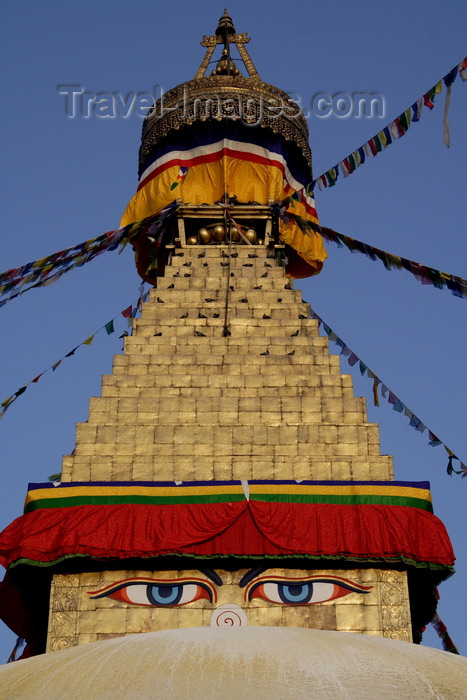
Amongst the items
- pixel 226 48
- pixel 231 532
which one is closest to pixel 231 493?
pixel 231 532

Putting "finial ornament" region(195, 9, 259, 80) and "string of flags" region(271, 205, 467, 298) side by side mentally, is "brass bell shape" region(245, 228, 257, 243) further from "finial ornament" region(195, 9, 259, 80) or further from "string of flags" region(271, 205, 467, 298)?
"finial ornament" region(195, 9, 259, 80)

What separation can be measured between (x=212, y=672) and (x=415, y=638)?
12.1m

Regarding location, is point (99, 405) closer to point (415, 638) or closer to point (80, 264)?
point (80, 264)

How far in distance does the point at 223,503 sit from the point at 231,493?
20 centimetres

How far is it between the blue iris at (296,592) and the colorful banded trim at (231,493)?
4.14ft

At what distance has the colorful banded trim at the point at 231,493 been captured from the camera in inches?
711

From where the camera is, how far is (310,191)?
23828mm

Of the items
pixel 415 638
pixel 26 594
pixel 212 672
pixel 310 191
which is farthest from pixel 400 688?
pixel 310 191

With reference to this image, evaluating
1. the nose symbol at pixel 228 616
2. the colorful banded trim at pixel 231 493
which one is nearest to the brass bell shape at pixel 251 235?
the colorful banded trim at pixel 231 493

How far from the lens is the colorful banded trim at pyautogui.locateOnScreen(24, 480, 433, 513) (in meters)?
18.0

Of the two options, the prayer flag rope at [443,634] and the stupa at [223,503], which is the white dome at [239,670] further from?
the prayer flag rope at [443,634]

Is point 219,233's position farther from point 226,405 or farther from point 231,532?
point 231,532

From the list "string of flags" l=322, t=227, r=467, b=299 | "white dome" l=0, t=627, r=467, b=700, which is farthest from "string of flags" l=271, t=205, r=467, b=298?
"white dome" l=0, t=627, r=467, b=700

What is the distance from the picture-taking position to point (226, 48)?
30812 millimetres
